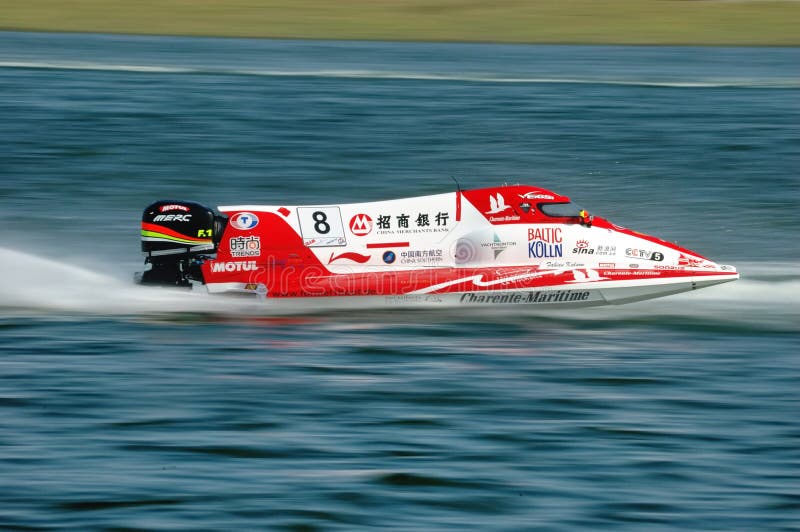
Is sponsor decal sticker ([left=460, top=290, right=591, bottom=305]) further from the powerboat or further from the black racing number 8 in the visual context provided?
the black racing number 8

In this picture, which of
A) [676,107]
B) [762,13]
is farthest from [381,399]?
[762,13]

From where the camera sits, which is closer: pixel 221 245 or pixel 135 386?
pixel 135 386

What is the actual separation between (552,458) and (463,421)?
3.29ft

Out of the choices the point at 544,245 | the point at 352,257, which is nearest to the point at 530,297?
the point at 544,245

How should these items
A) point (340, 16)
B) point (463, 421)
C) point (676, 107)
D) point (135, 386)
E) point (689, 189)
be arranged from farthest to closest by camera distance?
point (340, 16) → point (676, 107) → point (689, 189) → point (135, 386) → point (463, 421)

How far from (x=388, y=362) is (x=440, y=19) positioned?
2950 centimetres

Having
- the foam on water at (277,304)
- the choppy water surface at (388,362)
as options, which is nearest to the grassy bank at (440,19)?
the choppy water surface at (388,362)

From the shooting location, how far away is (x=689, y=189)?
20172 millimetres

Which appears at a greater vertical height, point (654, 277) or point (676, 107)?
point (676, 107)

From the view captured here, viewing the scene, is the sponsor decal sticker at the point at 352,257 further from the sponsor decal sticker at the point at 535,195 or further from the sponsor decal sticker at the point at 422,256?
the sponsor decal sticker at the point at 535,195

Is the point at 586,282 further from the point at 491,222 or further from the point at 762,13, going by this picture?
the point at 762,13

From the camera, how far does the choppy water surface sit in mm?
8578

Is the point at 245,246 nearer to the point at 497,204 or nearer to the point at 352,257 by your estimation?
the point at 352,257

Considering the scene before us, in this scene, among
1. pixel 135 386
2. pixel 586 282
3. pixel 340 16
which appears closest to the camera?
pixel 135 386
